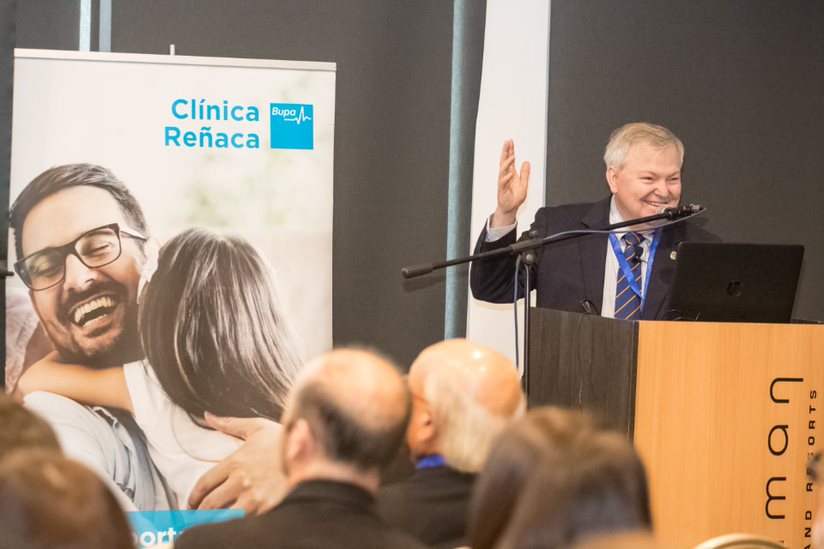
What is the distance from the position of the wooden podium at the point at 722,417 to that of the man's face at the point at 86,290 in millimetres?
1956

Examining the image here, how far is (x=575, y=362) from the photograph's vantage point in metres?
3.24

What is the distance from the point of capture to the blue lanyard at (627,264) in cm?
371

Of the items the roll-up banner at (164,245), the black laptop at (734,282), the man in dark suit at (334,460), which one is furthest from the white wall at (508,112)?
the man in dark suit at (334,460)

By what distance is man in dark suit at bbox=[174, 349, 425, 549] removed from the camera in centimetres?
158

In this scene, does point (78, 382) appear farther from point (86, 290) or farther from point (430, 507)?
point (430, 507)

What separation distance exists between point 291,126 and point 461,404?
2229mm

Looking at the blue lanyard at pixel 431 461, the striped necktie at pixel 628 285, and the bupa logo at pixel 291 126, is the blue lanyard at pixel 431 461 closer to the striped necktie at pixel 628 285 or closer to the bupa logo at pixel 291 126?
the striped necktie at pixel 628 285

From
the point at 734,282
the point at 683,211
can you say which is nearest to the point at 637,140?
the point at 683,211

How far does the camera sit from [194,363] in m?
4.00

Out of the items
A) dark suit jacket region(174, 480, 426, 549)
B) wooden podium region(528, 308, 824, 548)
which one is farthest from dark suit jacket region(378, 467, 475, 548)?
wooden podium region(528, 308, 824, 548)

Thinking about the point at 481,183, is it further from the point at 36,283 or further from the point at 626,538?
the point at 626,538

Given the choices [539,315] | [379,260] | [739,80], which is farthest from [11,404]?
[739,80]

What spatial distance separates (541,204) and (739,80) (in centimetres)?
122

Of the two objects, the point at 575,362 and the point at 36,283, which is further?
the point at 36,283
